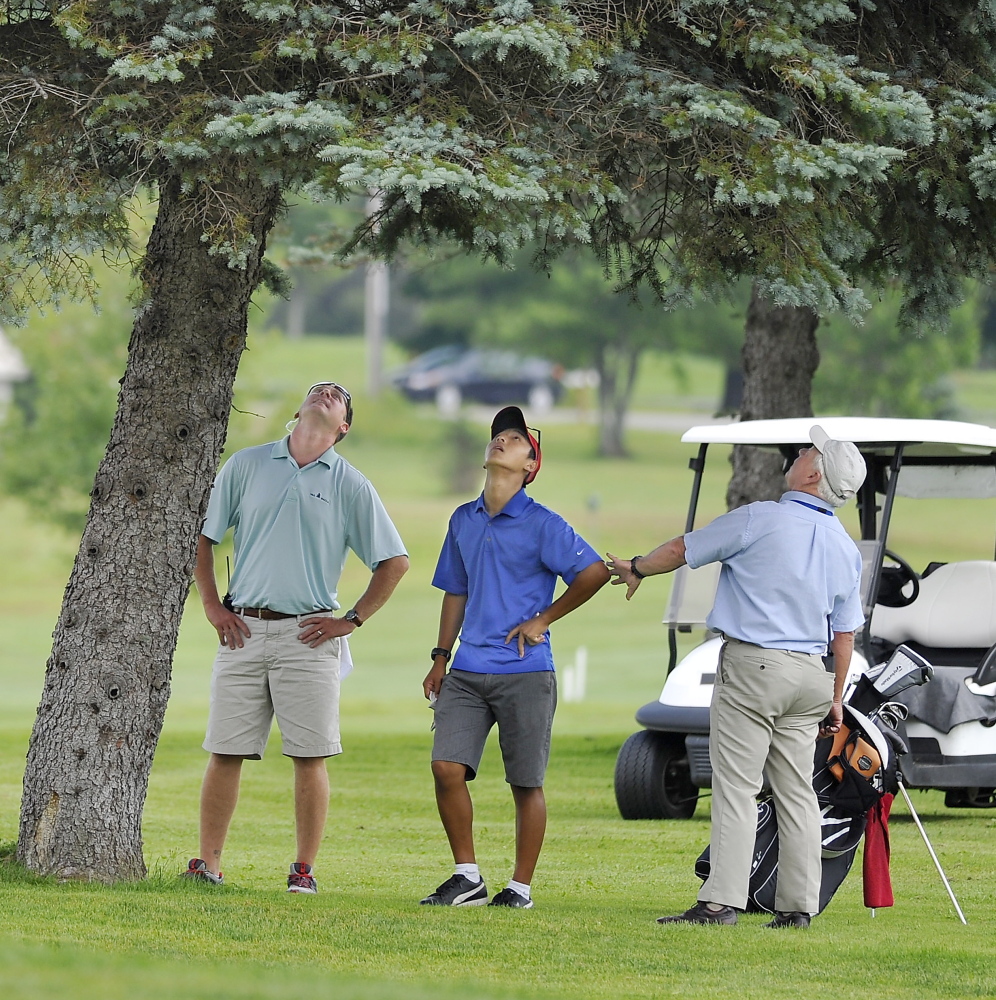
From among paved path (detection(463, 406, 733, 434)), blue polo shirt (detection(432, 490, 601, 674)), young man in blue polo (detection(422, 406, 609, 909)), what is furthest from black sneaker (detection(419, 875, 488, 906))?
paved path (detection(463, 406, 733, 434))

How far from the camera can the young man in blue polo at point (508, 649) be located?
596 cm

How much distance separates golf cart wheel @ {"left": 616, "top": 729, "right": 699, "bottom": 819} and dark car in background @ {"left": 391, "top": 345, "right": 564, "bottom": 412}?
203 feet

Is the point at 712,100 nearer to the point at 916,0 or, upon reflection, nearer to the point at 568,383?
the point at 916,0

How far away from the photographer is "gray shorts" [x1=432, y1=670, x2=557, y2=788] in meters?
5.97

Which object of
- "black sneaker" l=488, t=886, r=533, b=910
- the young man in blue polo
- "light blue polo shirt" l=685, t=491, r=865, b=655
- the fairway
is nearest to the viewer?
the fairway

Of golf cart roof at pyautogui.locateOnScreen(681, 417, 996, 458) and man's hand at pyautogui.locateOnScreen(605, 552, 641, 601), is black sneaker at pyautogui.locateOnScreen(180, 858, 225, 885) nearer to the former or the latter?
man's hand at pyautogui.locateOnScreen(605, 552, 641, 601)

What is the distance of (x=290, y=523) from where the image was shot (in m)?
6.14

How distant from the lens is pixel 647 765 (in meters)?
9.80

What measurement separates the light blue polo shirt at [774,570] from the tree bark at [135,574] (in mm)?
2022

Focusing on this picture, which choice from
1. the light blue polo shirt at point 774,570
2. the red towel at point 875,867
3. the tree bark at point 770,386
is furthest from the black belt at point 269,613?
the tree bark at point 770,386

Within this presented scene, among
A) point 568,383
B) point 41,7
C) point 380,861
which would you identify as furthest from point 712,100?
point 568,383

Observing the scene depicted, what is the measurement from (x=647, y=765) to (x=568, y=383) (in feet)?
221

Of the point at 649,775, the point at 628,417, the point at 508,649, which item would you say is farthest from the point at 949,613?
the point at 628,417

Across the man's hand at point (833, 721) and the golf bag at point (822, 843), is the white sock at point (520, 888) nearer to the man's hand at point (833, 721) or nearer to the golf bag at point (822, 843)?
the golf bag at point (822, 843)
